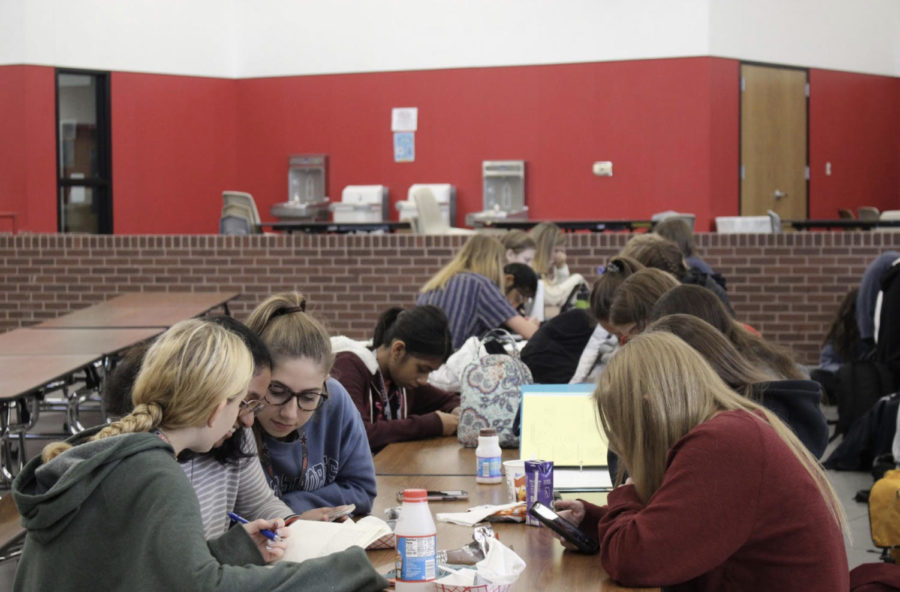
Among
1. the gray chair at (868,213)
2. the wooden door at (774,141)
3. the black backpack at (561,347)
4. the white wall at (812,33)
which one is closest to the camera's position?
the black backpack at (561,347)

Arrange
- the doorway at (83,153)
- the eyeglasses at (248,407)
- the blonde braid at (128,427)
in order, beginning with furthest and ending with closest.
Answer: the doorway at (83,153) → the eyeglasses at (248,407) → the blonde braid at (128,427)

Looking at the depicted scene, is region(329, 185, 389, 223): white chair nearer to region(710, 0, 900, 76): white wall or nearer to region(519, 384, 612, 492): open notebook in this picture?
region(710, 0, 900, 76): white wall

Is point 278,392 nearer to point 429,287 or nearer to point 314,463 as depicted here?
point 314,463

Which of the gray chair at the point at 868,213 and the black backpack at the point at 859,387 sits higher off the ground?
the gray chair at the point at 868,213

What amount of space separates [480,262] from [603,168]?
8373 millimetres

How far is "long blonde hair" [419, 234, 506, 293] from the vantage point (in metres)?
6.61

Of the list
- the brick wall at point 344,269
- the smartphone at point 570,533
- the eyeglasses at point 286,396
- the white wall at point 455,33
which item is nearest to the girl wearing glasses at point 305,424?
the eyeglasses at point 286,396

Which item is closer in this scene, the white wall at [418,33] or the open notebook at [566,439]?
the open notebook at [566,439]

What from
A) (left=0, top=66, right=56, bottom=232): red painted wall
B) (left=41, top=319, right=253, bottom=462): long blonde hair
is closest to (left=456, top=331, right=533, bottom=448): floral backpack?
(left=41, top=319, right=253, bottom=462): long blonde hair

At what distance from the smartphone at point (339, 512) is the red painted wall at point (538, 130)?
1202 cm

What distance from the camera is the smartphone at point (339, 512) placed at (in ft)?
9.30

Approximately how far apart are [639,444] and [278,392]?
38.4 inches

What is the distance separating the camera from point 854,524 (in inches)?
214

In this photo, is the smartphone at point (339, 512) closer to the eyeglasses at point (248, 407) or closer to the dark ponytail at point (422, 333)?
the eyeglasses at point (248, 407)
